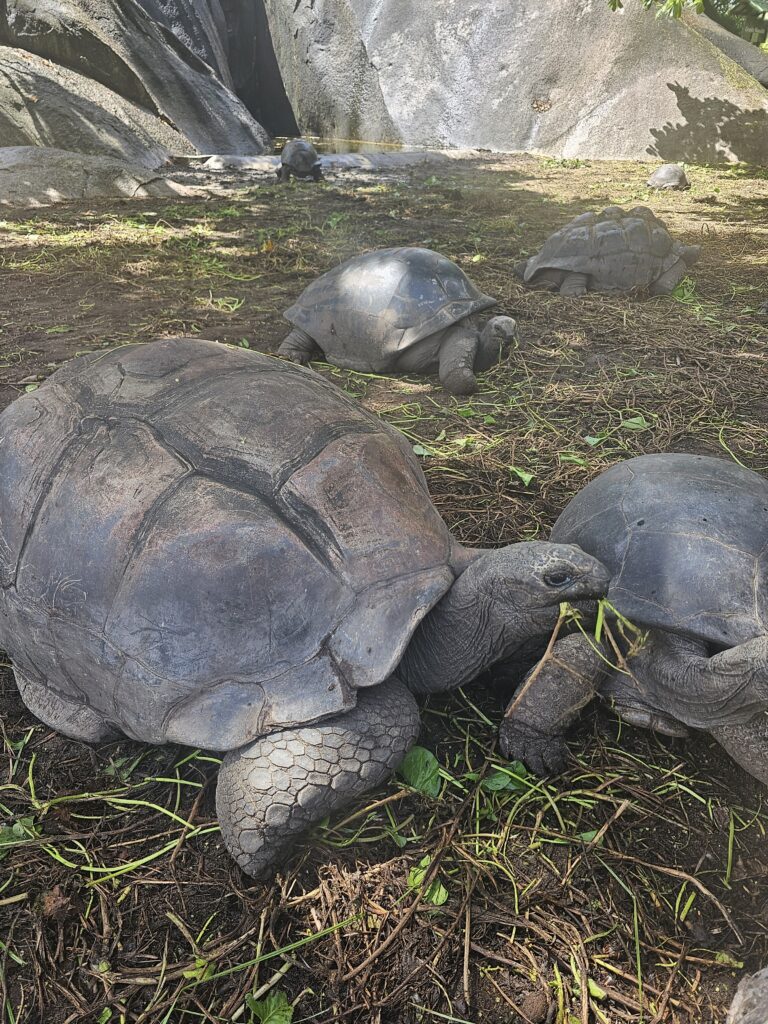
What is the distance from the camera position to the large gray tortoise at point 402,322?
4.82 meters

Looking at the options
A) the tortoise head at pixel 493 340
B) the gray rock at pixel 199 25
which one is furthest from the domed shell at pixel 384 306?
the gray rock at pixel 199 25

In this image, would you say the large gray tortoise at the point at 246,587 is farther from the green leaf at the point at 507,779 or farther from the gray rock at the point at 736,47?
the gray rock at the point at 736,47

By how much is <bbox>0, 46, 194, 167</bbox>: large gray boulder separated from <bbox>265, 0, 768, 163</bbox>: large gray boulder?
769 centimetres

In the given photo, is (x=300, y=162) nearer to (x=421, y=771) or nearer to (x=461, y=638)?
(x=461, y=638)

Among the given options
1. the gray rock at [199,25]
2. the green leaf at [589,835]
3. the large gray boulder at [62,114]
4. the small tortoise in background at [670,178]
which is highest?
the gray rock at [199,25]

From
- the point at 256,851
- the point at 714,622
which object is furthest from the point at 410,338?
the point at 256,851

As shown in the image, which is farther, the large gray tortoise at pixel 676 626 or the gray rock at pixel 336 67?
the gray rock at pixel 336 67

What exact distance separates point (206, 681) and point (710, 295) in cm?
615

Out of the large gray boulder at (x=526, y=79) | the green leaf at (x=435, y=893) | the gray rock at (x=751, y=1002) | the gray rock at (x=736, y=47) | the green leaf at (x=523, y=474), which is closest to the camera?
the gray rock at (x=751, y=1002)

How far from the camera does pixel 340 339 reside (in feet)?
16.5

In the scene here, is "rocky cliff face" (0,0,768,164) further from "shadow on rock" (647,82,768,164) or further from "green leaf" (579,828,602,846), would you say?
"green leaf" (579,828,602,846)

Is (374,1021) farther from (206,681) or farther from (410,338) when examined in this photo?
(410,338)

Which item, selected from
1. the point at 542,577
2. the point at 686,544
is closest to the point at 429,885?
the point at 542,577

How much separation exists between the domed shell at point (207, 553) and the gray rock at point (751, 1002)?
43.9 inches
